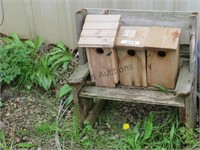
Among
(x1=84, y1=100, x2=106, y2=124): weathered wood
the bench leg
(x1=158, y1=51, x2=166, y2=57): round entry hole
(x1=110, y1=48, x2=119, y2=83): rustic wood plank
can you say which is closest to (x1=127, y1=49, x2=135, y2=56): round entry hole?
(x1=110, y1=48, x2=119, y2=83): rustic wood plank

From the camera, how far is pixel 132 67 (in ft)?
12.2

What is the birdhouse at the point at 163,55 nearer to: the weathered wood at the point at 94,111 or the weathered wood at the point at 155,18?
the weathered wood at the point at 155,18

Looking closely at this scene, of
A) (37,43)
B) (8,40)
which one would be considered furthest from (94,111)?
(8,40)

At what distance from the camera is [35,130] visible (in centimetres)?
402

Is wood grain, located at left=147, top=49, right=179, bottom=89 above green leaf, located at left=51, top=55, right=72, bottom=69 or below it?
above

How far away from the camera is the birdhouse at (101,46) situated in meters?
3.61

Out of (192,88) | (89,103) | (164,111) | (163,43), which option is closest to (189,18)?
(163,43)

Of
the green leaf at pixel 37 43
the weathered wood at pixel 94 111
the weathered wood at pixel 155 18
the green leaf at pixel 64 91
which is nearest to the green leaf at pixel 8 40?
the green leaf at pixel 37 43

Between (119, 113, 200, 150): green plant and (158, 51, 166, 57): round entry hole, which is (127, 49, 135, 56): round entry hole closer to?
(158, 51, 166, 57): round entry hole

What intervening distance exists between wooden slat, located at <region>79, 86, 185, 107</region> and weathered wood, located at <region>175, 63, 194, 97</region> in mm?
91

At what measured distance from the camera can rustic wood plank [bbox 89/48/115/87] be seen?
371 cm

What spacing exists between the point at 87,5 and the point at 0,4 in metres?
1.04

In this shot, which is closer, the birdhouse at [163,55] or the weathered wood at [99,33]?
the birdhouse at [163,55]

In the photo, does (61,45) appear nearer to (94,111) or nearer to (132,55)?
(94,111)
